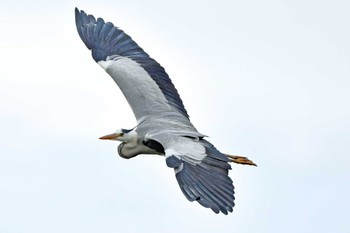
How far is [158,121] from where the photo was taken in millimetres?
18516

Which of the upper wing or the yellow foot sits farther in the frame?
the yellow foot

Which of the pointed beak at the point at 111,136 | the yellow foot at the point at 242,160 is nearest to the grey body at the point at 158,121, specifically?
the pointed beak at the point at 111,136

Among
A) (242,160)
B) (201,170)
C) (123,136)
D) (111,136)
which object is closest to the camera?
(201,170)

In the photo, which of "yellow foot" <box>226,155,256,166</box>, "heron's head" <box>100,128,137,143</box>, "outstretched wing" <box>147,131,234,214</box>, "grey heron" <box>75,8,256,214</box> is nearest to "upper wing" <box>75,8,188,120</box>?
"grey heron" <box>75,8,256,214</box>

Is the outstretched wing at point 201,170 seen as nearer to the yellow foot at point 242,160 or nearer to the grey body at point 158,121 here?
the grey body at point 158,121

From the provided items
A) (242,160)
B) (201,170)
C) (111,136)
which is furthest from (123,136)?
(201,170)

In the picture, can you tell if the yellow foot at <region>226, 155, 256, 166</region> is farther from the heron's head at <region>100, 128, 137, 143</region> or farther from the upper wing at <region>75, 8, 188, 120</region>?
the heron's head at <region>100, 128, 137, 143</region>

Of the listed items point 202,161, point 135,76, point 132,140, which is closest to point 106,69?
point 135,76

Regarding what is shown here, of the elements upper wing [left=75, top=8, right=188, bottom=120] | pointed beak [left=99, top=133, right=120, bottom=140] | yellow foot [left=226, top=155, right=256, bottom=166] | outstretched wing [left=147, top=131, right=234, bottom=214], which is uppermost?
upper wing [left=75, top=8, right=188, bottom=120]

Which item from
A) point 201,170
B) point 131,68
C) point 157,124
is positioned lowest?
point 201,170

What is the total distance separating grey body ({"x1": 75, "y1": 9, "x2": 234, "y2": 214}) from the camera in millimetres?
16109

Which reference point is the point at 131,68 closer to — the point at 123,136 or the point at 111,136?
the point at 111,136

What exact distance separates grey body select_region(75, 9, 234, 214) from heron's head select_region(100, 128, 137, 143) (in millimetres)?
15

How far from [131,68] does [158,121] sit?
1.71 m
